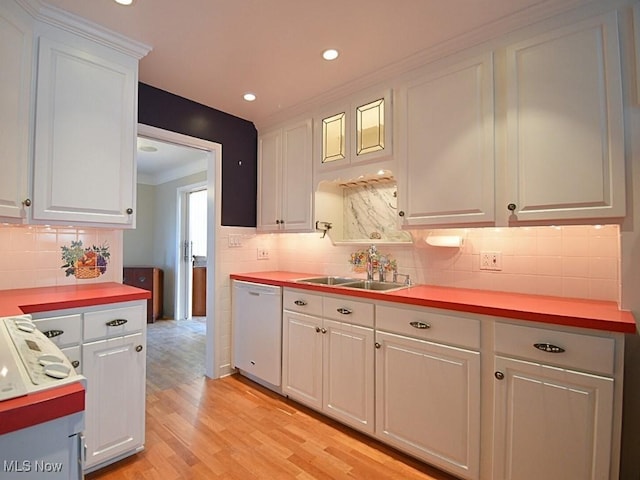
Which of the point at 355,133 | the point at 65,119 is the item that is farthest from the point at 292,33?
the point at 65,119

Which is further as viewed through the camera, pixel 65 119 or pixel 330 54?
pixel 330 54

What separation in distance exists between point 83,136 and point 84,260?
2.76 feet

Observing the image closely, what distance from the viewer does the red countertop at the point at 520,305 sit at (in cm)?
130

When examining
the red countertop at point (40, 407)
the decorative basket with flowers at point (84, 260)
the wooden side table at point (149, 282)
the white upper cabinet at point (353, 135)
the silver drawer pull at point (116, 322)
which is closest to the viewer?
the red countertop at point (40, 407)

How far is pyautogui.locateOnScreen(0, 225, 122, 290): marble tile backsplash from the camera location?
6.24 feet

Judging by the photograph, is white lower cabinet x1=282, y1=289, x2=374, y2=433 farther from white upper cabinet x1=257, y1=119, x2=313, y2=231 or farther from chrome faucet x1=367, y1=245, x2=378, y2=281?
white upper cabinet x1=257, y1=119, x2=313, y2=231

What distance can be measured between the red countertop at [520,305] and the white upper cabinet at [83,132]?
150 cm

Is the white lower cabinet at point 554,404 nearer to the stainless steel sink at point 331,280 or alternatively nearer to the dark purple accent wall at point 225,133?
the stainless steel sink at point 331,280

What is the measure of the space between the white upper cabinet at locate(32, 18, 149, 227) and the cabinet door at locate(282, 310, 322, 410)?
1.35 meters

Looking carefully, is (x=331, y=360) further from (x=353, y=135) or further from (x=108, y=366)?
(x=353, y=135)

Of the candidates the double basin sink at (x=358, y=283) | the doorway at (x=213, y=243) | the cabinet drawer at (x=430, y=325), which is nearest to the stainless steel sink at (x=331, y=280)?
the double basin sink at (x=358, y=283)

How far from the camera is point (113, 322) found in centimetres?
172

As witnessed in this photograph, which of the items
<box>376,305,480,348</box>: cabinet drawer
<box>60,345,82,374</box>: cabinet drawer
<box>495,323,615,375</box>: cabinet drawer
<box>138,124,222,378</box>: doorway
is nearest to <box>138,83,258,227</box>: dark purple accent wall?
A: <box>138,124,222,378</box>: doorway

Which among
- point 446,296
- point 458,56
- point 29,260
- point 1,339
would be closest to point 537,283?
point 446,296
